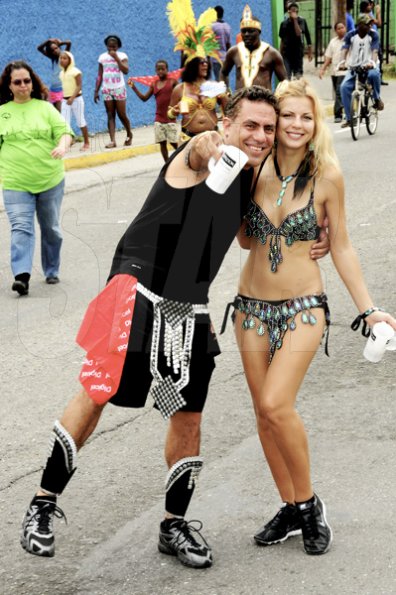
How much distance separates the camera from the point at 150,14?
21297 mm

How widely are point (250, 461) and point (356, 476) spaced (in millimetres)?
533

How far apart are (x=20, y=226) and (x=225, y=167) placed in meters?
5.31

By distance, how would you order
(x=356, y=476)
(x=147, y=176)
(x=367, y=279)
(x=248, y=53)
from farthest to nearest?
(x=147, y=176) → (x=248, y=53) → (x=367, y=279) → (x=356, y=476)

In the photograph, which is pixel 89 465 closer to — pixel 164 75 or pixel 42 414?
pixel 42 414

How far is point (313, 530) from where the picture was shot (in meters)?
4.14

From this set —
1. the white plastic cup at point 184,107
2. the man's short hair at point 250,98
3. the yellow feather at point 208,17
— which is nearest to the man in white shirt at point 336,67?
the yellow feather at point 208,17

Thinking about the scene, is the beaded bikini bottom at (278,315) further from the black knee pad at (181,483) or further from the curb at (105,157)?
the curb at (105,157)

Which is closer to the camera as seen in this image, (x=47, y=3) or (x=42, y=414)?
(x=42, y=414)

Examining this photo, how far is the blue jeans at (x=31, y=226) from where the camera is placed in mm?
8758

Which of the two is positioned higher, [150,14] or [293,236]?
[293,236]

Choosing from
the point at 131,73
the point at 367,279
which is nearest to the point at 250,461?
the point at 367,279

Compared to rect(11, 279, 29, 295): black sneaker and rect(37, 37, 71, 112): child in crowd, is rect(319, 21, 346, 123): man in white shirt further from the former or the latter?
rect(11, 279, 29, 295): black sneaker

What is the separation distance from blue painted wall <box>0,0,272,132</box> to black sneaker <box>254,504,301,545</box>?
1522 centimetres

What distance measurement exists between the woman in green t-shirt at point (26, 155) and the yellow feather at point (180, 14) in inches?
124
